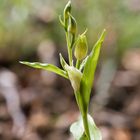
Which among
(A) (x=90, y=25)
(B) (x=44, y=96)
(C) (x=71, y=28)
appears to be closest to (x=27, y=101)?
(B) (x=44, y=96)

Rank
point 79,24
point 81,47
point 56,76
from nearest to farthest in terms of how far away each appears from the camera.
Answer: point 81,47 → point 56,76 → point 79,24

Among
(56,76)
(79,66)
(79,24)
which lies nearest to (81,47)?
(79,66)

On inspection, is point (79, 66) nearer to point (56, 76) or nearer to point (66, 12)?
point (66, 12)

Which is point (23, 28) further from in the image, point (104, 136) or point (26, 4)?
point (104, 136)

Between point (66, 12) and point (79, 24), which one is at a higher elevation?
point (66, 12)

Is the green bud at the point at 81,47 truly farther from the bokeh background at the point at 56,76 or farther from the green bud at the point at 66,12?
the bokeh background at the point at 56,76

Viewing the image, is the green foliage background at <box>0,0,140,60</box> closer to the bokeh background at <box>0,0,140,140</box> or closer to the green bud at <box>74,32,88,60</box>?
the bokeh background at <box>0,0,140,140</box>
